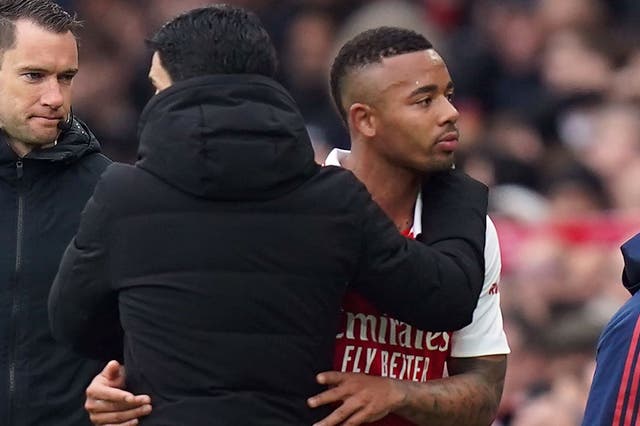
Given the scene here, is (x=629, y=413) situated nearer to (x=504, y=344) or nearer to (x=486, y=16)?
(x=504, y=344)

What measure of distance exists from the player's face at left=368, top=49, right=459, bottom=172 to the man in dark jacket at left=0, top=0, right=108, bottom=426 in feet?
2.65

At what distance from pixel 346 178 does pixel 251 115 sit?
27 cm

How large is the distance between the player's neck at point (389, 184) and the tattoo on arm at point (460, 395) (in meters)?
0.39

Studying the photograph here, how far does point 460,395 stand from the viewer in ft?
13.3

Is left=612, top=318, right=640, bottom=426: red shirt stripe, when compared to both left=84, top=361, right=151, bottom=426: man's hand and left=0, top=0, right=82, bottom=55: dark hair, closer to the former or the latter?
left=84, top=361, right=151, bottom=426: man's hand

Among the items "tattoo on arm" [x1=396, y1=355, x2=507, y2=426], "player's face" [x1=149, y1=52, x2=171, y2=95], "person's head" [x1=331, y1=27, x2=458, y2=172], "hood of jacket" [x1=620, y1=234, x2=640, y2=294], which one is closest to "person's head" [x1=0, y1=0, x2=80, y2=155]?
"player's face" [x1=149, y1=52, x2=171, y2=95]

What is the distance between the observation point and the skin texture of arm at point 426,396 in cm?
380

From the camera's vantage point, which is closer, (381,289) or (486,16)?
(381,289)

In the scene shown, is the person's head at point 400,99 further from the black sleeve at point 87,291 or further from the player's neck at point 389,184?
the black sleeve at point 87,291

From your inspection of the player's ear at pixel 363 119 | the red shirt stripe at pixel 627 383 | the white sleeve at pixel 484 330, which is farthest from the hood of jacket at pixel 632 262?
the player's ear at pixel 363 119

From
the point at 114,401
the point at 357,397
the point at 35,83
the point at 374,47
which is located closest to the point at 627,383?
the point at 357,397

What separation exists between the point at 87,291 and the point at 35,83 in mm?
750

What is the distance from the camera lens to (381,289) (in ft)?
12.2

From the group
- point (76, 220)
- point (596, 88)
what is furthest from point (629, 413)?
point (596, 88)
